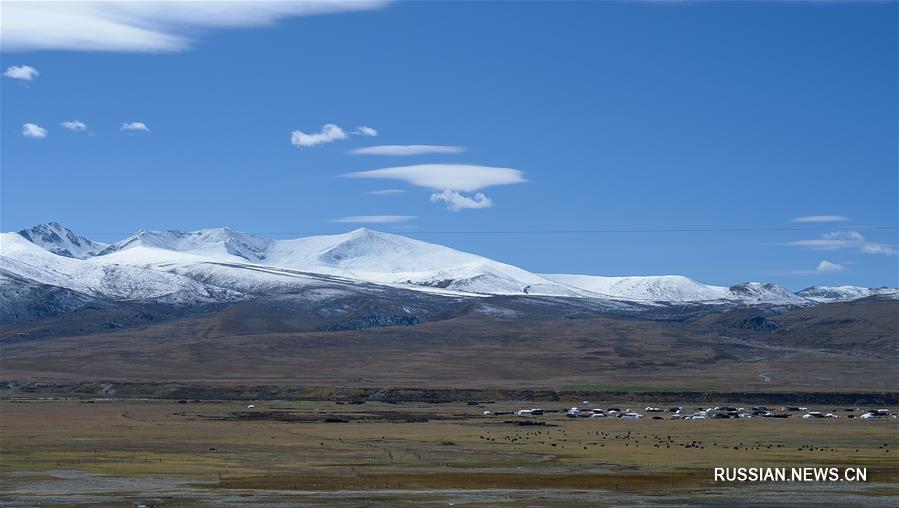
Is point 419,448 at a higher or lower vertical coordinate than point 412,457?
higher

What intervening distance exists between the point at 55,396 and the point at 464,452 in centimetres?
10185

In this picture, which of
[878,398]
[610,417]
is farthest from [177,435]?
[878,398]

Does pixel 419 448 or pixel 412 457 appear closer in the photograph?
pixel 412 457

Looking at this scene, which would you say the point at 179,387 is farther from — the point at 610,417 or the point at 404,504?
the point at 404,504

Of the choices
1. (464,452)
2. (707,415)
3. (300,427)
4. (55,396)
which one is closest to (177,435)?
(300,427)

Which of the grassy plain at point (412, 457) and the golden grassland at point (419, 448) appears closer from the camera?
the grassy plain at point (412, 457)

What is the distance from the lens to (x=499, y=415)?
12962cm

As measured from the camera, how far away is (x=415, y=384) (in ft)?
610

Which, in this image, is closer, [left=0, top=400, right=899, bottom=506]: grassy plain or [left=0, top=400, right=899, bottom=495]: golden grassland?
[left=0, top=400, right=899, bottom=506]: grassy plain

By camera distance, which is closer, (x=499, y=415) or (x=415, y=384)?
(x=499, y=415)

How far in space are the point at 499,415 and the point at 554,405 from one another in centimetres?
2583

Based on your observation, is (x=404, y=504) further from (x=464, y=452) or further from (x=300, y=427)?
(x=300, y=427)

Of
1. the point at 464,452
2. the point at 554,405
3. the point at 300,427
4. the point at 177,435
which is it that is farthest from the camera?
the point at 554,405

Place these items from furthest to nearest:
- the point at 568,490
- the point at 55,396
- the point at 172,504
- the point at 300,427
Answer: the point at 55,396
the point at 300,427
the point at 568,490
the point at 172,504
